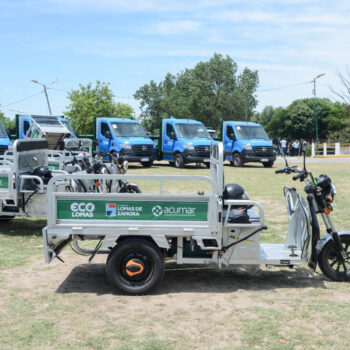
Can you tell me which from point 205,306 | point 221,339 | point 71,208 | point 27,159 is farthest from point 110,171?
point 221,339

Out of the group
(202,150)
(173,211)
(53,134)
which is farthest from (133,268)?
(202,150)

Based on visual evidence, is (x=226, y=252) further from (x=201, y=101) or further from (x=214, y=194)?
(x=201, y=101)

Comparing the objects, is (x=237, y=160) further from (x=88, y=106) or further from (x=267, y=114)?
(x=267, y=114)

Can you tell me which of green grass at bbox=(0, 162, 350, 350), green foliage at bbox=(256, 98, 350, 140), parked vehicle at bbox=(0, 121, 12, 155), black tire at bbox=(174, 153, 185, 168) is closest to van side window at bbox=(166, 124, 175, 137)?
black tire at bbox=(174, 153, 185, 168)

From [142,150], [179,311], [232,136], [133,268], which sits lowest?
[179,311]

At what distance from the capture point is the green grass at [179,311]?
404cm

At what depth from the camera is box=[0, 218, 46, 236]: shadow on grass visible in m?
8.39

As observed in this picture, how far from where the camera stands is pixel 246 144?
23.7 metres

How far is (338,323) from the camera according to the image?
4.43 m

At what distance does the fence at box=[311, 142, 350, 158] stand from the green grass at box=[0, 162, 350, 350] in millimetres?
34186

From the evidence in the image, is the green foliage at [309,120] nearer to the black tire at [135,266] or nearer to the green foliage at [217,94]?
the green foliage at [217,94]

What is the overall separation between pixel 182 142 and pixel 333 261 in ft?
57.1

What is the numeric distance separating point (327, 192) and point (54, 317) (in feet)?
10.2

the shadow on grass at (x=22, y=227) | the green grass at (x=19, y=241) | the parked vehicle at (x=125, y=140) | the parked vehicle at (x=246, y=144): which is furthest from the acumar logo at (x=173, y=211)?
the parked vehicle at (x=246, y=144)
